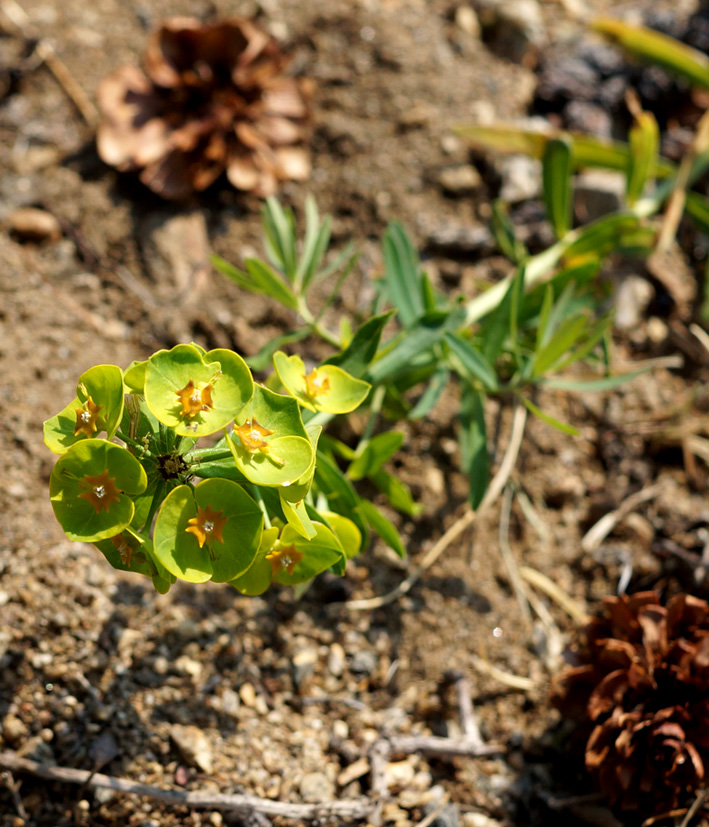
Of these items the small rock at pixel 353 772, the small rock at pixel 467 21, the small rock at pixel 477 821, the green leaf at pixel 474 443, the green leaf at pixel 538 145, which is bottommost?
the small rock at pixel 477 821

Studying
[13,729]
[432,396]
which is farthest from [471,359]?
[13,729]

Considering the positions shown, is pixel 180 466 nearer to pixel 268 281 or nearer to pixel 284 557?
pixel 284 557

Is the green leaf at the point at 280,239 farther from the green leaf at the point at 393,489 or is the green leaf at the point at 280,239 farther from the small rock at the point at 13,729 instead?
the small rock at the point at 13,729

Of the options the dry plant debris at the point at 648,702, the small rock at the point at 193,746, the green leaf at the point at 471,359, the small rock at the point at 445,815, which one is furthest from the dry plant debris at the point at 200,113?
the small rock at the point at 445,815

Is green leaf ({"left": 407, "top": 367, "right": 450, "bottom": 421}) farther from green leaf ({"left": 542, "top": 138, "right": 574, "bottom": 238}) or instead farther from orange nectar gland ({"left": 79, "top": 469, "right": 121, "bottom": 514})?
orange nectar gland ({"left": 79, "top": 469, "right": 121, "bottom": 514})

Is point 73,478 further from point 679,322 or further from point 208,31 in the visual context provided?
point 679,322

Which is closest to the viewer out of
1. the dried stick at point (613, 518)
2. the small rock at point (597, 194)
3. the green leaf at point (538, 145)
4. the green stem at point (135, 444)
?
the green stem at point (135, 444)
